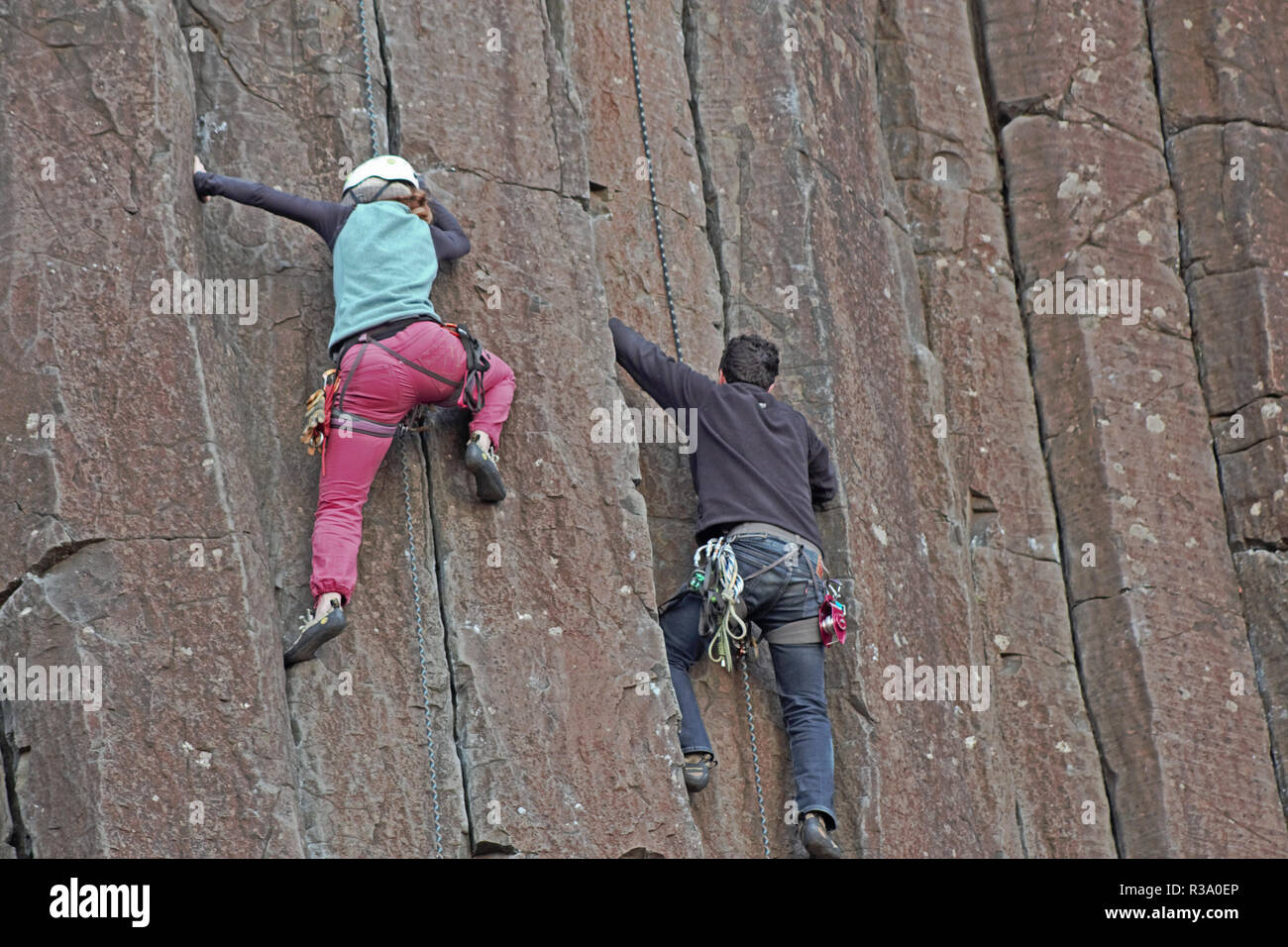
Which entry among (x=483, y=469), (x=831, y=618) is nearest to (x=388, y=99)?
(x=483, y=469)

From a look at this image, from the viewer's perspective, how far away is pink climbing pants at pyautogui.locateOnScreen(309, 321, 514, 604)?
9.58 metres

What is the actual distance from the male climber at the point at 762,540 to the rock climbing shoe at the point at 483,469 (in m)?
1.18

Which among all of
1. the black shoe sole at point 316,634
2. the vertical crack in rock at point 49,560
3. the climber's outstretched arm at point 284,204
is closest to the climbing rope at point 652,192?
the climber's outstretched arm at point 284,204

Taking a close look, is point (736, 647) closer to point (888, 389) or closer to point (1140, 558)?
point (888, 389)

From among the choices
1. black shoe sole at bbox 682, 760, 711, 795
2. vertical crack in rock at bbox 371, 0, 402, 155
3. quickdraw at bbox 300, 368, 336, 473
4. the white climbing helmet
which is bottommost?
black shoe sole at bbox 682, 760, 711, 795

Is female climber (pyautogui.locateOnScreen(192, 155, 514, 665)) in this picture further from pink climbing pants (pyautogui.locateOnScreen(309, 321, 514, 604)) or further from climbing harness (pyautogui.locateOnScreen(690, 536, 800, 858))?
climbing harness (pyautogui.locateOnScreen(690, 536, 800, 858))

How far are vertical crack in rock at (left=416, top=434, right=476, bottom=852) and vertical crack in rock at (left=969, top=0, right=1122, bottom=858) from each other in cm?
429

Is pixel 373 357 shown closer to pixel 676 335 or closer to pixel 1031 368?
pixel 676 335

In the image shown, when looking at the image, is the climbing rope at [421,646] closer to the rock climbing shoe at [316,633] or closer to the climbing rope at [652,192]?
the rock climbing shoe at [316,633]

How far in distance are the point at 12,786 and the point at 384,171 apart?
139 inches

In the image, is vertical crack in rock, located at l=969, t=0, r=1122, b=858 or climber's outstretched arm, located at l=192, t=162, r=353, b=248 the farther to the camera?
vertical crack in rock, located at l=969, t=0, r=1122, b=858

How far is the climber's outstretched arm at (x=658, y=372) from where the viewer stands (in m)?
10.6

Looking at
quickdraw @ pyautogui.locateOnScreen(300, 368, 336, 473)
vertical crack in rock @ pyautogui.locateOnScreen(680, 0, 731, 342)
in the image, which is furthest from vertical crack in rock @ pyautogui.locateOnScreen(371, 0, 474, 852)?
vertical crack in rock @ pyautogui.locateOnScreen(680, 0, 731, 342)

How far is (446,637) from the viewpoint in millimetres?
9938
